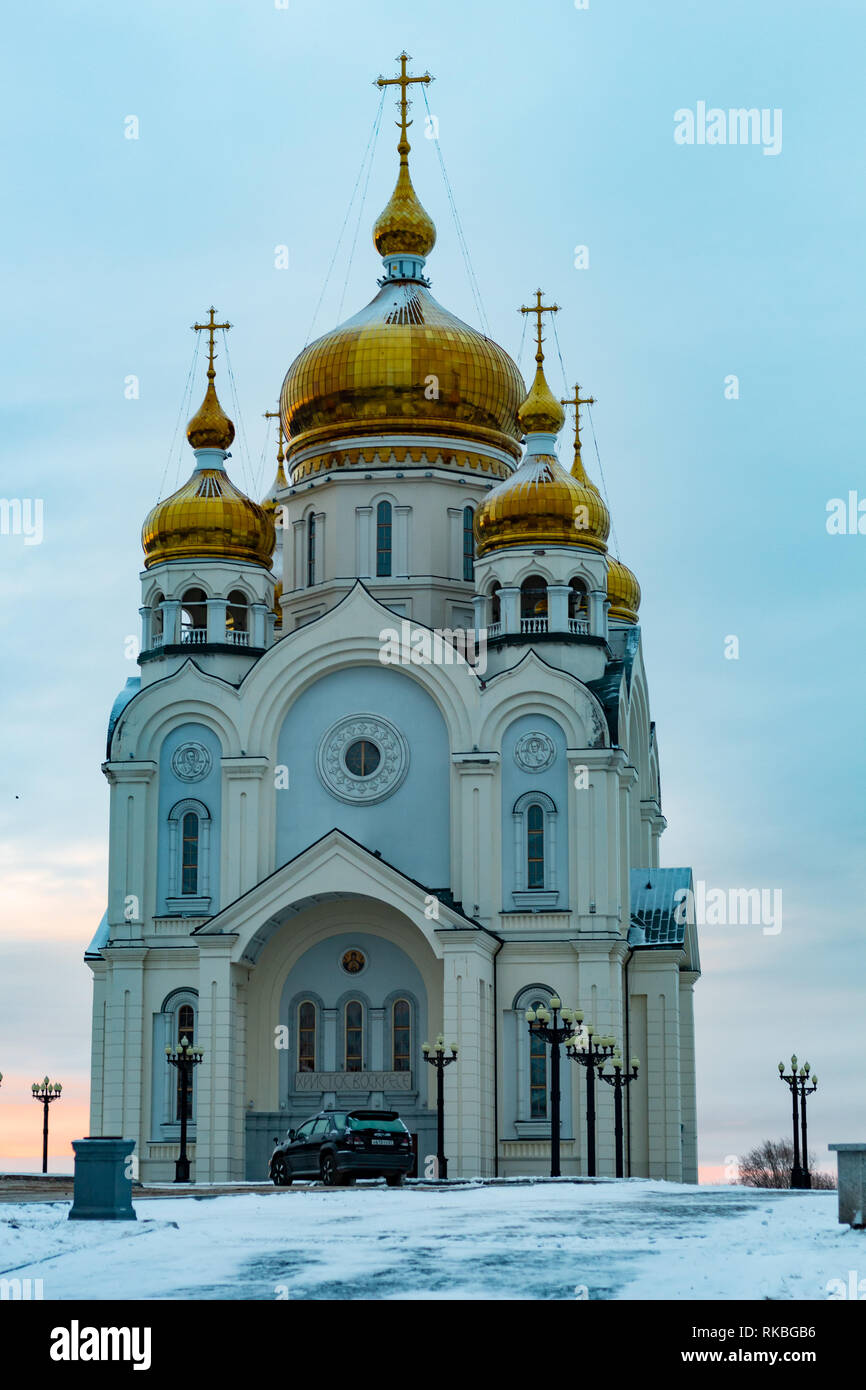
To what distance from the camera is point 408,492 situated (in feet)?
148

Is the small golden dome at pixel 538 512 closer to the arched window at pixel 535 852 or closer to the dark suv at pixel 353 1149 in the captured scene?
the arched window at pixel 535 852

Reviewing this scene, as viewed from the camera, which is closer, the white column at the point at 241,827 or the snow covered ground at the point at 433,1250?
the snow covered ground at the point at 433,1250

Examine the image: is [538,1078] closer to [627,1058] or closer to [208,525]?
[627,1058]

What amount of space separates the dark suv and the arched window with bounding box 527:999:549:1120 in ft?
35.0

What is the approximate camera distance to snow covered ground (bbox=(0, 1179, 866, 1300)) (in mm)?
13594

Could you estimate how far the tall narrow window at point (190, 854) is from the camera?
41.1 m

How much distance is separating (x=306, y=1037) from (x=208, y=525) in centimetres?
1041

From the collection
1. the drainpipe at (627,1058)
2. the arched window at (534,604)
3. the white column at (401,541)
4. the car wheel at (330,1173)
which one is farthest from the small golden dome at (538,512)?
the car wheel at (330,1173)

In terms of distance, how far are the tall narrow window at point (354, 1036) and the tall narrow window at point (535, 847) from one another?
13.4ft

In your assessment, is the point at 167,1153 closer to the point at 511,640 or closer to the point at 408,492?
the point at 511,640

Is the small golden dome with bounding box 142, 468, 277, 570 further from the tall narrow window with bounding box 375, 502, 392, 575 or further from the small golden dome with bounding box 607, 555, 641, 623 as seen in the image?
the small golden dome with bounding box 607, 555, 641, 623

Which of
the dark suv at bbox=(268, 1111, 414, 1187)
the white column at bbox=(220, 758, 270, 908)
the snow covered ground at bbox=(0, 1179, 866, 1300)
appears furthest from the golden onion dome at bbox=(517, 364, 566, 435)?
the snow covered ground at bbox=(0, 1179, 866, 1300)

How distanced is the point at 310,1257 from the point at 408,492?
31043 mm

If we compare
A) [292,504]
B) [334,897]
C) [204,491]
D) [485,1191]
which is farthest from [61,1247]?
[292,504]
